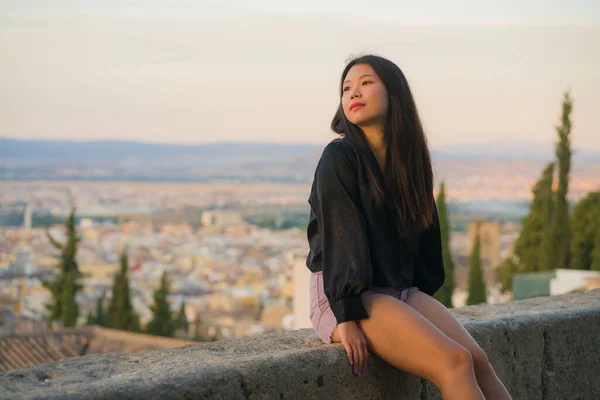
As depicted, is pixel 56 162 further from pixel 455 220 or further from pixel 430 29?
pixel 430 29

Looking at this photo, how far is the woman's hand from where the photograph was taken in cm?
273

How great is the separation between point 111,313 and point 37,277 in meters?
8.99

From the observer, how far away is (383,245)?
2.88 metres

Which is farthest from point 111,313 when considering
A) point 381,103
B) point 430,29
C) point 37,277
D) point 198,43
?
point 381,103

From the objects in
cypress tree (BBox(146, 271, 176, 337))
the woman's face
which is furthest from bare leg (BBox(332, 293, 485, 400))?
cypress tree (BBox(146, 271, 176, 337))

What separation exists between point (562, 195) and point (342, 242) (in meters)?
35.6

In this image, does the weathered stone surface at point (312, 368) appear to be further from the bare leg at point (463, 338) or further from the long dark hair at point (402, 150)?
the long dark hair at point (402, 150)

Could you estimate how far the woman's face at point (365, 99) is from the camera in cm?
303

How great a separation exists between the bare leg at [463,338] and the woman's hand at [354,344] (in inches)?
10.7

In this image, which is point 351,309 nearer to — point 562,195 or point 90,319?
point 562,195

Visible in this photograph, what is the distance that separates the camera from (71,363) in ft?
8.60

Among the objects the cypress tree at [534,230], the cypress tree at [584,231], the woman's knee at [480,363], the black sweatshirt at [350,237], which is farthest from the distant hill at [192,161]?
the woman's knee at [480,363]

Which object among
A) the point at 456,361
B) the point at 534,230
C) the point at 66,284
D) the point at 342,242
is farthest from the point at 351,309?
the point at 66,284

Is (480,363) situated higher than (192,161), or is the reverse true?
(480,363)
